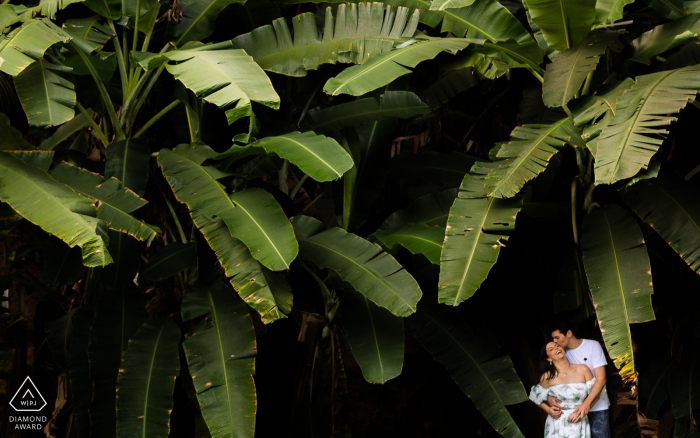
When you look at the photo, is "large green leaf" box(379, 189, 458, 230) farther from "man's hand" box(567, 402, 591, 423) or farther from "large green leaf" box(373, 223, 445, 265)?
"man's hand" box(567, 402, 591, 423)

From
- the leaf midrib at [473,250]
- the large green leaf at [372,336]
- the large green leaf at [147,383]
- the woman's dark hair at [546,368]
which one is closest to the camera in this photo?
the leaf midrib at [473,250]

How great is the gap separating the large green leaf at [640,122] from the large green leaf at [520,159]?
0.86ft

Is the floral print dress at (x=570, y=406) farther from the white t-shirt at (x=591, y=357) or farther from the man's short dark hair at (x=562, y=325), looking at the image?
the man's short dark hair at (x=562, y=325)

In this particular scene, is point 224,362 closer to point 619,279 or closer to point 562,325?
point 562,325

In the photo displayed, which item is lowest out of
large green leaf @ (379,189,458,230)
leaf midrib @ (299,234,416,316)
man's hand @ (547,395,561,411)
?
man's hand @ (547,395,561,411)

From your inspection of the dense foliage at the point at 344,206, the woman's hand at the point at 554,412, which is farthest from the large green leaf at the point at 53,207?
the woman's hand at the point at 554,412

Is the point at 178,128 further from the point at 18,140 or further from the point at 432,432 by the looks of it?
the point at 432,432

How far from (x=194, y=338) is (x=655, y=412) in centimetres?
298

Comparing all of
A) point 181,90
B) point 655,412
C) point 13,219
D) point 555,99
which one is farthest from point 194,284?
point 655,412

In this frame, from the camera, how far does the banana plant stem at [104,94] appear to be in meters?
3.11

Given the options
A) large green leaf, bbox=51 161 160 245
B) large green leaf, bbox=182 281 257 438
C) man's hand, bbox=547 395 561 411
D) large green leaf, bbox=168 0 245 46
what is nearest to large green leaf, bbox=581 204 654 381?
man's hand, bbox=547 395 561 411

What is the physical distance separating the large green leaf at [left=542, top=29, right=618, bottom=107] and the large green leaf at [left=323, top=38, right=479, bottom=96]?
1.44 ft

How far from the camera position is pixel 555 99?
2736 millimetres

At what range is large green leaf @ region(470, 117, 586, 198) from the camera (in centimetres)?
254
